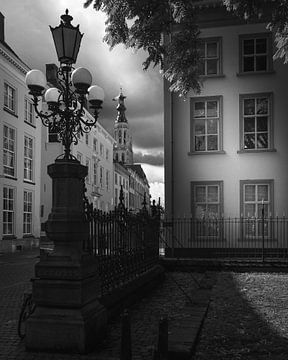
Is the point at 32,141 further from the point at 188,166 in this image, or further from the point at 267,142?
the point at 267,142

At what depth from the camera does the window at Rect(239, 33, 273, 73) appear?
19312 mm

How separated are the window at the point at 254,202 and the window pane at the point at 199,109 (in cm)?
310

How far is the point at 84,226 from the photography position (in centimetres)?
650

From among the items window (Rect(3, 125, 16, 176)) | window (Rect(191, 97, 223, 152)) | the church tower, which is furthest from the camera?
the church tower

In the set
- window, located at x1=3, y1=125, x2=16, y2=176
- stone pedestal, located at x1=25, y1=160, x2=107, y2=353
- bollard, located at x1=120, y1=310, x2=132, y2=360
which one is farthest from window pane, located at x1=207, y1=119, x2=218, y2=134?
bollard, located at x1=120, y1=310, x2=132, y2=360

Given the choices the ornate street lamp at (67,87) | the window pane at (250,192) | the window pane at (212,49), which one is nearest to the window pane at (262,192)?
the window pane at (250,192)

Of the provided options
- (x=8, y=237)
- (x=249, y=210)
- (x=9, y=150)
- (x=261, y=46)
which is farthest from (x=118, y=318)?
(x=9, y=150)

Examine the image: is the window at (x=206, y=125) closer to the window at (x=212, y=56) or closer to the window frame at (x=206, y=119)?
the window frame at (x=206, y=119)

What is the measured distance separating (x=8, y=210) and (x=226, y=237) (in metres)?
14.4

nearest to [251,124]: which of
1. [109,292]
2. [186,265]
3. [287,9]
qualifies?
[186,265]

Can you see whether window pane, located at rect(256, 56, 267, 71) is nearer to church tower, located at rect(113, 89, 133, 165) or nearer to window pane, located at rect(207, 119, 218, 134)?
window pane, located at rect(207, 119, 218, 134)

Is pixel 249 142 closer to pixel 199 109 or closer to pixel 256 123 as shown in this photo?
pixel 256 123

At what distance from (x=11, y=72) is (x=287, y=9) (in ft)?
75.0

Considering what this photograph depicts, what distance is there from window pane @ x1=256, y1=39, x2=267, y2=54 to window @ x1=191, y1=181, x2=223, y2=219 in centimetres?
533
